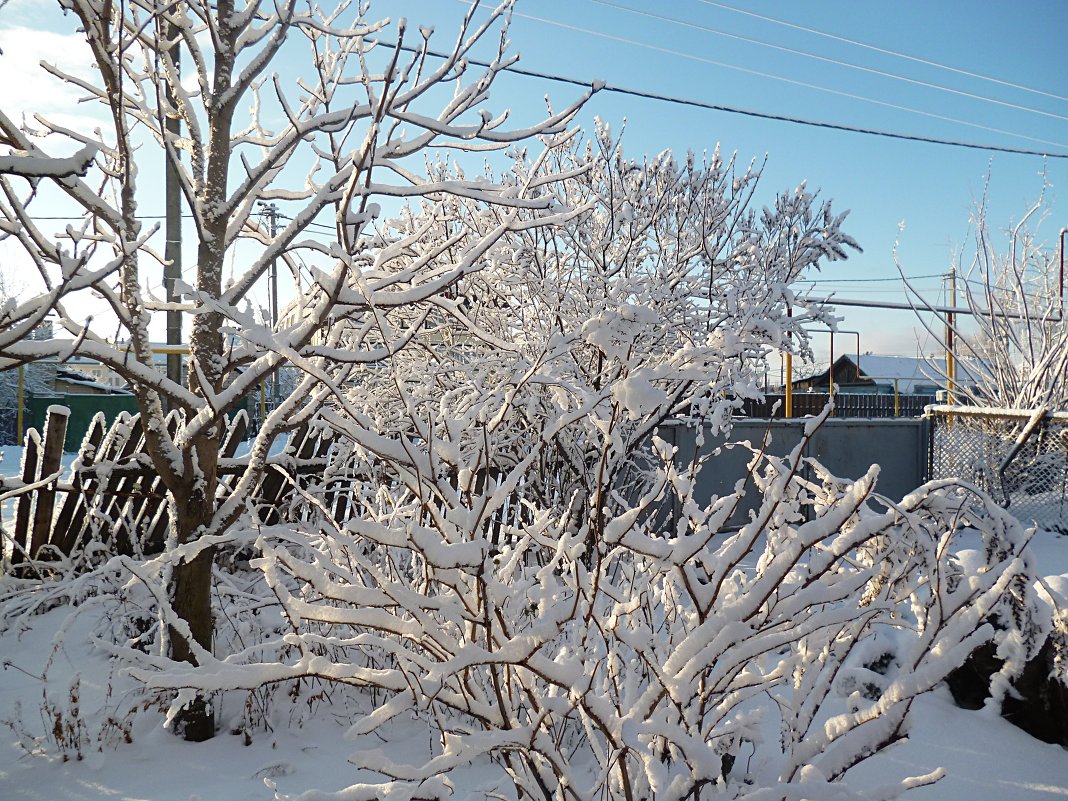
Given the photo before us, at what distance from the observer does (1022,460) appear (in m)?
7.86

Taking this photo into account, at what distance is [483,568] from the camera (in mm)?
1375

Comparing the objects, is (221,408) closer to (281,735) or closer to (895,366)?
(281,735)

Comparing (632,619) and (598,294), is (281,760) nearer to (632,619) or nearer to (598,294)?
(632,619)

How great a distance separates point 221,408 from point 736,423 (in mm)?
6514

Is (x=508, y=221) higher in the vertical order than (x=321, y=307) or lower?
higher

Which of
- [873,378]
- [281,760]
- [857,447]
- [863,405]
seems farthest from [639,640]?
[873,378]

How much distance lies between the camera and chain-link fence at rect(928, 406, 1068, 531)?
7.67m

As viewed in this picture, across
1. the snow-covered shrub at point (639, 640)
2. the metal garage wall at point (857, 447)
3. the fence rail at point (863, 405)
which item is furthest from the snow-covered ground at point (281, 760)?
the fence rail at point (863, 405)

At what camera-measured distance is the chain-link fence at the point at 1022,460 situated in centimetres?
767

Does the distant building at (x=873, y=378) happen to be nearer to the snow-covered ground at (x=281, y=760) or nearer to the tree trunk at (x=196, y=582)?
the snow-covered ground at (x=281, y=760)

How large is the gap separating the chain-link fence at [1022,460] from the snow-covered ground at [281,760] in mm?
5495

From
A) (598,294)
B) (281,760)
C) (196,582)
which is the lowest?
(281,760)

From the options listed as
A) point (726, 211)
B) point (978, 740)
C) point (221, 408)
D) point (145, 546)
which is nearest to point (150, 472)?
point (145, 546)

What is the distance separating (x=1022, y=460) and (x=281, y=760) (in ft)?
26.7
